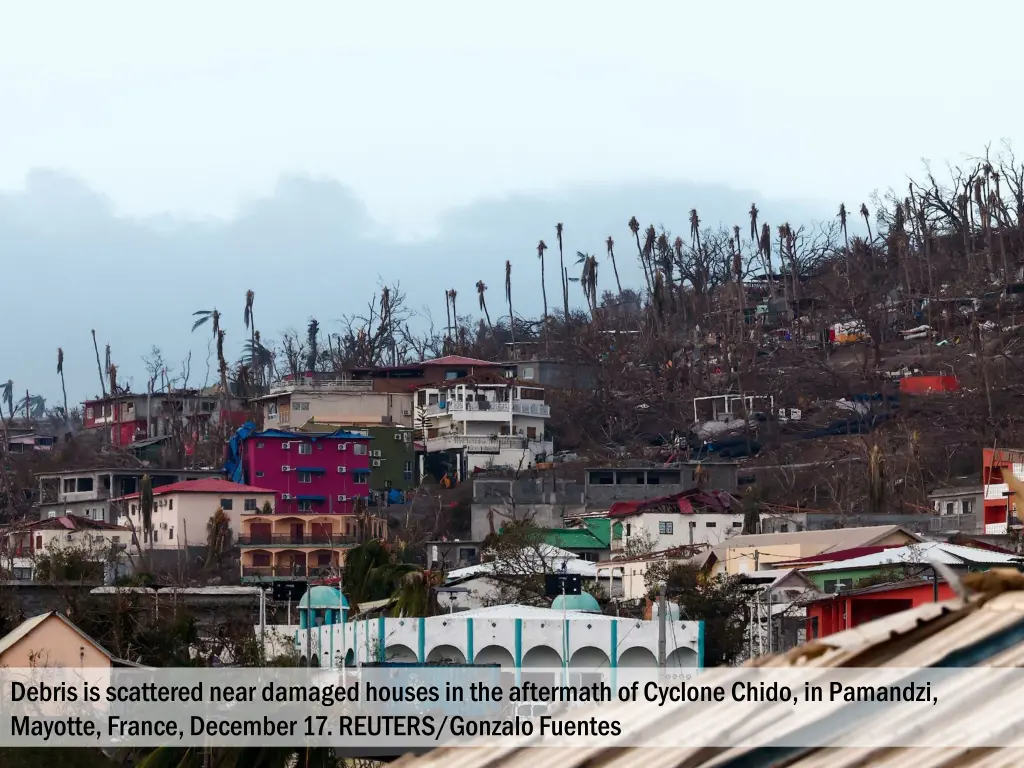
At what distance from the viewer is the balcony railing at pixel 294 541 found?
78.4 m

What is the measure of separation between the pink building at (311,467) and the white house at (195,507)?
3.72m

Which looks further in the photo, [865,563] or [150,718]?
[865,563]

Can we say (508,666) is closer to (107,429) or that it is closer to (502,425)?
(502,425)

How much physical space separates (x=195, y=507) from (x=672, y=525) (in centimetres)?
2351

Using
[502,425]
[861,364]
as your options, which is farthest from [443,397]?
[861,364]

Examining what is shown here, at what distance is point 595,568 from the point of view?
211ft

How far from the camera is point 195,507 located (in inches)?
3167

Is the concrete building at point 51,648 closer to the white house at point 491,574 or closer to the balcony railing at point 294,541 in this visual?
the white house at point 491,574

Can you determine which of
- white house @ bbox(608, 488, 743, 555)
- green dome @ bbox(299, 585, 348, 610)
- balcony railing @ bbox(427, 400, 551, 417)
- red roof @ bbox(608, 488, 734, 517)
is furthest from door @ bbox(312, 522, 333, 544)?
green dome @ bbox(299, 585, 348, 610)

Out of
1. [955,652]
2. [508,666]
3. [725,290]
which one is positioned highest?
[725,290]

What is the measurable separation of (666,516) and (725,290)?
46.5 metres

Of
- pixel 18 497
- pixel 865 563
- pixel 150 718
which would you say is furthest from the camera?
pixel 18 497

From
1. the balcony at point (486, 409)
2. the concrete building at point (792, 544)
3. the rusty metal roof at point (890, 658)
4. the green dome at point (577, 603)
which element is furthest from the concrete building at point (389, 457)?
the rusty metal roof at point (890, 658)

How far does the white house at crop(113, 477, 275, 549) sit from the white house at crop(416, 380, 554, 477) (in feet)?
42.3
